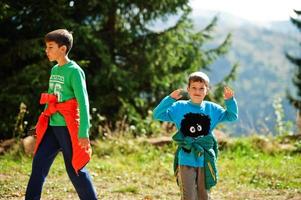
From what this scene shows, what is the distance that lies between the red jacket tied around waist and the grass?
1.87 meters

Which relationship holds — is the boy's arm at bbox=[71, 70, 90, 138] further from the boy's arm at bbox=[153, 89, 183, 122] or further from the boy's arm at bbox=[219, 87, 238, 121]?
the boy's arm at bbox=[219, 87, 238, 121]

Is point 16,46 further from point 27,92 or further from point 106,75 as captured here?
point 106,75

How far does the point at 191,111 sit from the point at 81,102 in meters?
1.01

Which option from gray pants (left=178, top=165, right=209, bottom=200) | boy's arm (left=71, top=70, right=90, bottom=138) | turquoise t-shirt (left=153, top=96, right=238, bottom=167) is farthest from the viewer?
turquoise t-shirt (left=153, top=96, right=238, bottom=167)

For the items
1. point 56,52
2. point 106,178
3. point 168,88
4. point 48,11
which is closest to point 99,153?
point 106,178

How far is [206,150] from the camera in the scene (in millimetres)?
4582

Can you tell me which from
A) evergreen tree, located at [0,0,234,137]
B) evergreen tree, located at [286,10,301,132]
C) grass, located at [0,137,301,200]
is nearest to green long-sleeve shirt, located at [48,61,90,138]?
grass, located at [0,137,301,200]

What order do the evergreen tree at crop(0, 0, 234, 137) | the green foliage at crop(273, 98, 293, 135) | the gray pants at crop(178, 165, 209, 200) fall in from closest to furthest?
the gray pants at crop(178, 165, 209, 200) → the evergreen tree at crop(0, 0, 234, 137) → the green foliage at crop(273, 98, 293, 135)

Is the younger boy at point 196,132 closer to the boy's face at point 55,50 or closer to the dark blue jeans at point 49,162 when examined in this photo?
the dark blue jeans at point 49,162

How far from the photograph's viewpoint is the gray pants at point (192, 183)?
4441 mm

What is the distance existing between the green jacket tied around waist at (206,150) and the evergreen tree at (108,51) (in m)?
5.69

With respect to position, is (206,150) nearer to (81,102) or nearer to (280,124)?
(81,102)

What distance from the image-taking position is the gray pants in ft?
14.6

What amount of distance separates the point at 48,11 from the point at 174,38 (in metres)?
3.34
